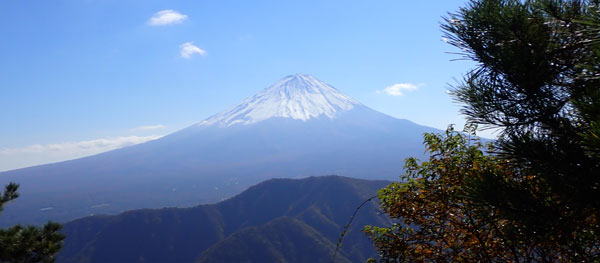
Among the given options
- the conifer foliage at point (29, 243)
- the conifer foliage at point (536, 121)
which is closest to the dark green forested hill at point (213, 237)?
the conifer foliage at point (29, 243)

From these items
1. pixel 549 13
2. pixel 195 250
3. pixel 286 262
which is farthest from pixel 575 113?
pixel 195 250

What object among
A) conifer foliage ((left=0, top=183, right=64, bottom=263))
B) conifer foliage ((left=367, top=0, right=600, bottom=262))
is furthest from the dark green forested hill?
conifer foliage ((left=367, top=0, right=600, bottom=262))

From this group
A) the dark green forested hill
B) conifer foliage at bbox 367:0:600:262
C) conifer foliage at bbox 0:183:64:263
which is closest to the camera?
conifer foliage at bbox 367:0:600:262

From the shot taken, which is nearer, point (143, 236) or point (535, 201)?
point (535, 201)

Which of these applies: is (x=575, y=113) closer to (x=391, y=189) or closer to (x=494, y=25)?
(x=494, y=25)

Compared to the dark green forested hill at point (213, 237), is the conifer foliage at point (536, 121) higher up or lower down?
higher up

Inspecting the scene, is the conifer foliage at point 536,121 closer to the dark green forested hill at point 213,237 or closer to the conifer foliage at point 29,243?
the conifer foliage at point 29,243

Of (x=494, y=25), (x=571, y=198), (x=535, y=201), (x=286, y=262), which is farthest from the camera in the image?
(x=286, y=262)

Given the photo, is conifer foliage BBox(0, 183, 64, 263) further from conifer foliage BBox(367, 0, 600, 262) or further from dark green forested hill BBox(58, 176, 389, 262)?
dark green forested hill BBox(58, 176, 389, 262)

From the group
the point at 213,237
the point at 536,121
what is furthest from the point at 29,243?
the point at 213,237

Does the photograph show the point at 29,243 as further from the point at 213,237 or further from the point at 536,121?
the point at 213,237

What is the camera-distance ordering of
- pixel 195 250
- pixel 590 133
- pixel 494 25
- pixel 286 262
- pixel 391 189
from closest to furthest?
pixel 590 133 → pixel 494 25 → pixel 391 189 → pixel 286 262 → pixel 195 250
